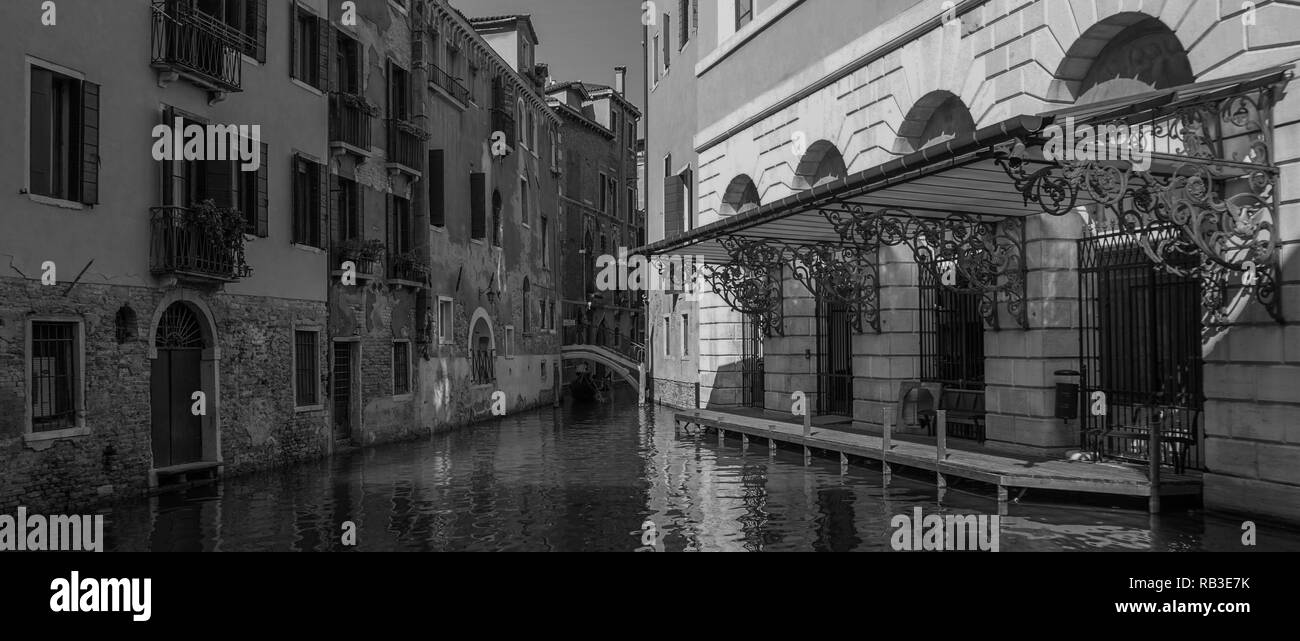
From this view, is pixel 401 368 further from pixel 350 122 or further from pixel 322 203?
pixel 350 122

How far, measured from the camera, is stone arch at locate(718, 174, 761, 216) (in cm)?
2502

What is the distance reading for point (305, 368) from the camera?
19516mm

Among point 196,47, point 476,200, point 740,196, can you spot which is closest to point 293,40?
point 196,47

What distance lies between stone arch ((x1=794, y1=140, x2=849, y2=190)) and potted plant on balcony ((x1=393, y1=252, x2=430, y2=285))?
27.9 ft

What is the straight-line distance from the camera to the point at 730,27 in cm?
2583

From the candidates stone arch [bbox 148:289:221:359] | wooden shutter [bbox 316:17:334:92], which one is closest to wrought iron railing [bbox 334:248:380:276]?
wooden shutter [bbox 316:17:334:92]

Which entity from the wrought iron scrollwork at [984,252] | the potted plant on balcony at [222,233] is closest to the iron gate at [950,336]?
the wrought iron scrollwork at [984,252]

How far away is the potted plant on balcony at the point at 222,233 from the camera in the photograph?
15.3m

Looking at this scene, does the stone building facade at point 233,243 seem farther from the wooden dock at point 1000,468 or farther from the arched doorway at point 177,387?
the wooden dock at point 1000,468

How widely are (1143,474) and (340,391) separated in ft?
48.8

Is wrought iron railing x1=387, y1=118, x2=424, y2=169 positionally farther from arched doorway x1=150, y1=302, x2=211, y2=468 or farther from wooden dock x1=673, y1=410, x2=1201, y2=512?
wooden dock x1=673, y1=410, x2=1201, y2=512

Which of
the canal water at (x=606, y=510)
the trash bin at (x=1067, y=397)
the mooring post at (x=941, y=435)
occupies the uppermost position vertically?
the trash bin at (x=1067, y=397)

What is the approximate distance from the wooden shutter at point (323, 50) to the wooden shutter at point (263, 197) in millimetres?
2505
